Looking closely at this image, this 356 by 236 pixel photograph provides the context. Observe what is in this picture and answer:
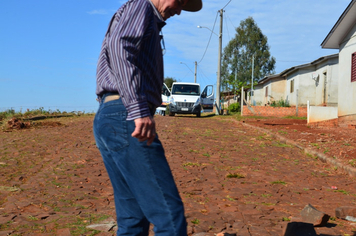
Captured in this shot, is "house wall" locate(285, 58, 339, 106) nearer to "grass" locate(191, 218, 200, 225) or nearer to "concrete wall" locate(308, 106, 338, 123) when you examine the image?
"concrete wall" locate(308, 106, 338, 123)

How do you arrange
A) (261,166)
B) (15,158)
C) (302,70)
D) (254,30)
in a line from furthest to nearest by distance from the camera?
(254,30) → (302,70) → (15,158) → (261,166)

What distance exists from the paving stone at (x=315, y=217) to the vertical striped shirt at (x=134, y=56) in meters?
2.41

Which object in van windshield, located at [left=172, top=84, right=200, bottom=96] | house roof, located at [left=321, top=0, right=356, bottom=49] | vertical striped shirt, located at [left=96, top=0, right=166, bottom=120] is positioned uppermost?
house roof, located at [left=321, top=0, right=356, bottom=49]

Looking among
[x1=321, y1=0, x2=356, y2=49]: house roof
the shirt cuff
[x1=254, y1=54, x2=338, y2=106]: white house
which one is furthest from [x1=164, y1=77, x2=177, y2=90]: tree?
the shirt cuff

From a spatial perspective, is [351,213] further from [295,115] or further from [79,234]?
[295,115]

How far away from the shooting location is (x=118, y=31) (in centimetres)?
189

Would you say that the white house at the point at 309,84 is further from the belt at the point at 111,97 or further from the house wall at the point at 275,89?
the belt at the point at 111,97

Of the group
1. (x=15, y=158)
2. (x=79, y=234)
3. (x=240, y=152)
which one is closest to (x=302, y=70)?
(x=240, y=152)

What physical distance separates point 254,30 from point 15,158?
50.6 metres

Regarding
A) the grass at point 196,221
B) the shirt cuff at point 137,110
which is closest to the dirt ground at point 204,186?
the grass at point 196,221

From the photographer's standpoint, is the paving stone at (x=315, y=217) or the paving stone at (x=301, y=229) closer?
the paving stone at (x=301, y=229)

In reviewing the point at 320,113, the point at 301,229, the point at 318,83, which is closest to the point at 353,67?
the point at 320,113

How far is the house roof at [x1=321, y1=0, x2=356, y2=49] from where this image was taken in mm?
13942

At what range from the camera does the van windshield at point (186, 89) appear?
25.4m
